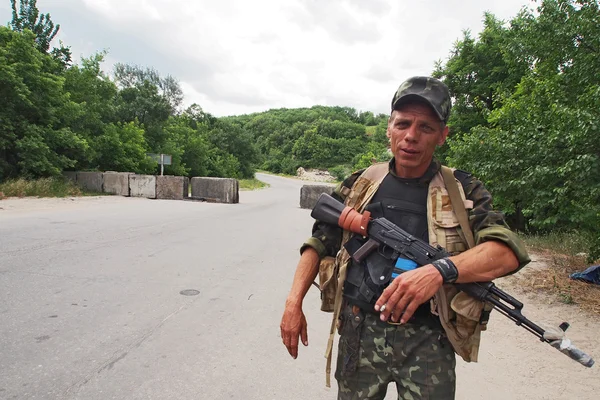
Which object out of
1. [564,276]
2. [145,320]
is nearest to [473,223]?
[145,320]

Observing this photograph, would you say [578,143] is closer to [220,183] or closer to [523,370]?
[523,370]

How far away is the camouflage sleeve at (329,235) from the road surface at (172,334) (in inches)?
52.6

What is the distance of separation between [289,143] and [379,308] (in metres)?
87.1

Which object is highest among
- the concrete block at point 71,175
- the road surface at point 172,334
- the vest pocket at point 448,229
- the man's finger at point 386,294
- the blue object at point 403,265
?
the vest pocket at point 448,229

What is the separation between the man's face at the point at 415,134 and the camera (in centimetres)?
161

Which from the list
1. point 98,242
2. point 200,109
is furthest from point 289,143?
point 98,242

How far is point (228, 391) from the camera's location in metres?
2.55

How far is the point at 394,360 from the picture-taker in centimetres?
157

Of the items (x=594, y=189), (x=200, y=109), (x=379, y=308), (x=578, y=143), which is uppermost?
(x=200, y=109)

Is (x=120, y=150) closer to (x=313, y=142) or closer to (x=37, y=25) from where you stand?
(x=37, y=25)

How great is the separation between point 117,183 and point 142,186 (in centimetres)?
117

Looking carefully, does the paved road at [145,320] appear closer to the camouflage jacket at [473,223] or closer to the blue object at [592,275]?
the camouflage jacket at [473,223]

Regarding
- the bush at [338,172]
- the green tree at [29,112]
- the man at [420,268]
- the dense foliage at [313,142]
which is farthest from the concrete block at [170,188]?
the dense foliage at [313,142]

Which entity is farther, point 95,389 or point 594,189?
point 594,189
